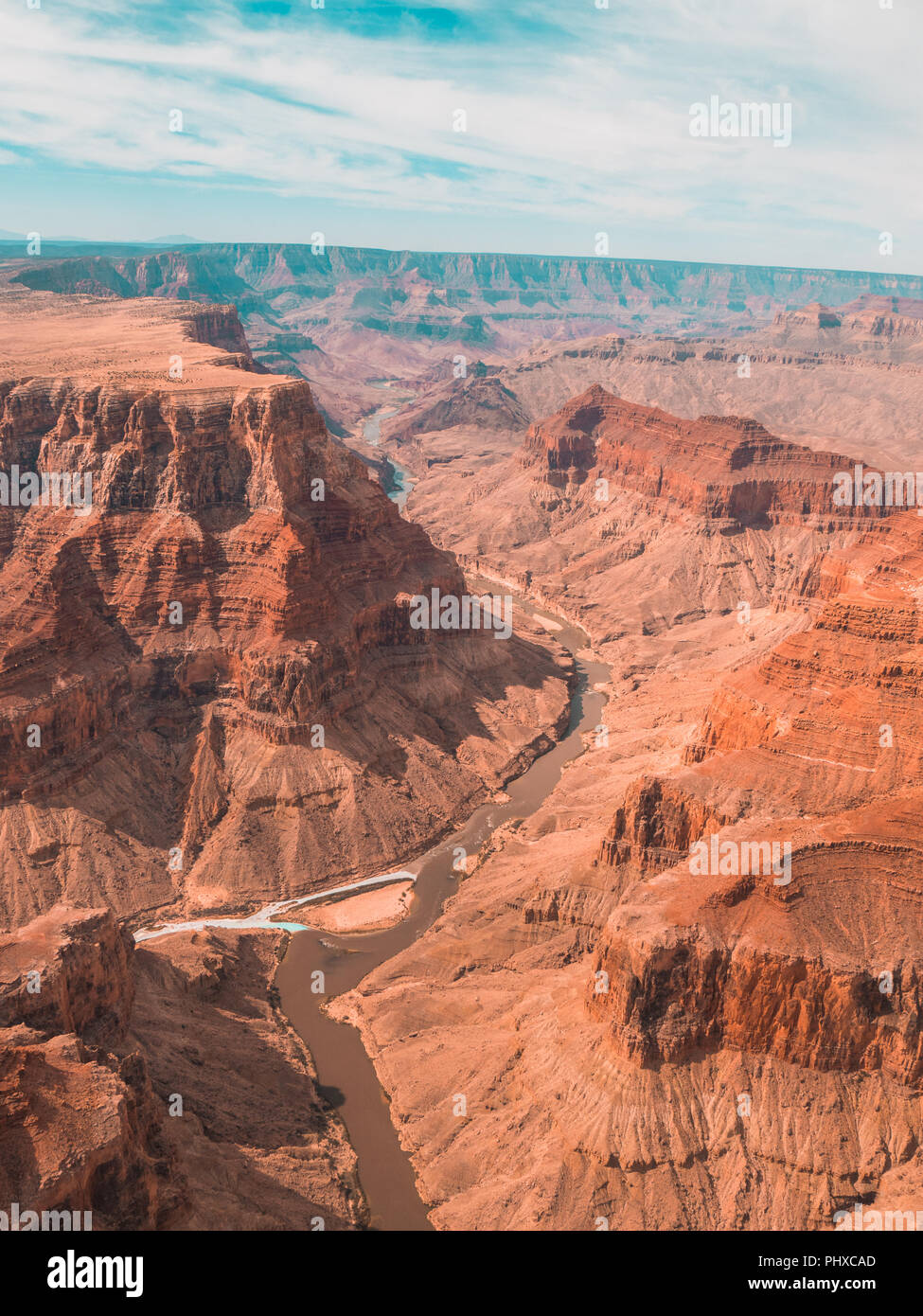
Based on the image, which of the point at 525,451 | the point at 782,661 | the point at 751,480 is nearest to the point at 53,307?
the point at 525,451

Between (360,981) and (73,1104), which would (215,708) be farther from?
(73,1104)

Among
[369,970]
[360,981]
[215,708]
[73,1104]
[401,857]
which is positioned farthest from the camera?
[215,708]

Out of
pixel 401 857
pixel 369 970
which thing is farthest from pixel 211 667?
pixel 369 970

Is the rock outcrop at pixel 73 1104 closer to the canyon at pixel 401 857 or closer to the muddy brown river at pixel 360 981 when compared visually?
the canyon at pixel 401 857

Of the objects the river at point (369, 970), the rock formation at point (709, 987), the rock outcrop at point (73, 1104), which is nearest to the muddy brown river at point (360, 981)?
the river at point (369, 970)

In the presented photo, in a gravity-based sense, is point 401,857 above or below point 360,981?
above

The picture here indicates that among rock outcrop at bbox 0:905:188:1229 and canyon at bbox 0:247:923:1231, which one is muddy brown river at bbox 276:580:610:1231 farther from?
rock outcrop at bbox 0:905:188:1229
